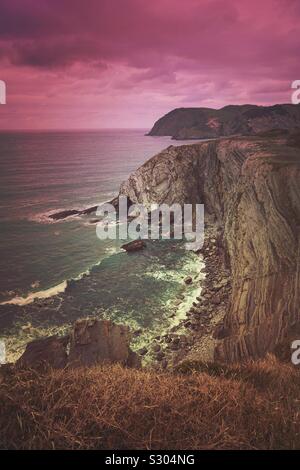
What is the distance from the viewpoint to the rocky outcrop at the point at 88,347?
17.4m

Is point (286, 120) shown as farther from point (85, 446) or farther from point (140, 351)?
point (85, 446)

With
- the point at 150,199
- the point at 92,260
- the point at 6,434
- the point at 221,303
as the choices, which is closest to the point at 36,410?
the point at 6,434

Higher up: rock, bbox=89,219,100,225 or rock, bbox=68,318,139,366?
rock, bbox=89,219,100,225

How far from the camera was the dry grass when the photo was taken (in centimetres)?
480

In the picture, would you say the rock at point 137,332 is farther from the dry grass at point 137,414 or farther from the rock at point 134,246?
the dry grass at point 137,414

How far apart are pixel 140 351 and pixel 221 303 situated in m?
9.70

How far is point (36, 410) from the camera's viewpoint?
17.5 feet

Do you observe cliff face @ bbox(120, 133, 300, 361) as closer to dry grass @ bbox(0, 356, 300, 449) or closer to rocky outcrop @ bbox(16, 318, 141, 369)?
rocky outcrop @ bbox(16, 318, 141, 369)

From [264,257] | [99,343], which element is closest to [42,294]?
[99,343]

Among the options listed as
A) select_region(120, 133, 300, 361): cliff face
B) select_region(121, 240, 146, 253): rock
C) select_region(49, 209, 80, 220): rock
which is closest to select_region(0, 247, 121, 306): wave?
select_region(121, 240, 146, 253): rock

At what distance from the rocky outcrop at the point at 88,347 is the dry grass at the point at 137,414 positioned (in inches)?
442

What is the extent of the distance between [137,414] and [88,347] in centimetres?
1397

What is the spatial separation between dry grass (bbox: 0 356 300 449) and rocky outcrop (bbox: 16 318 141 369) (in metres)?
11.2

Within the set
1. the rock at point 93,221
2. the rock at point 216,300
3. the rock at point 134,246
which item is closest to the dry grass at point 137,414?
the rock at point 216,300
